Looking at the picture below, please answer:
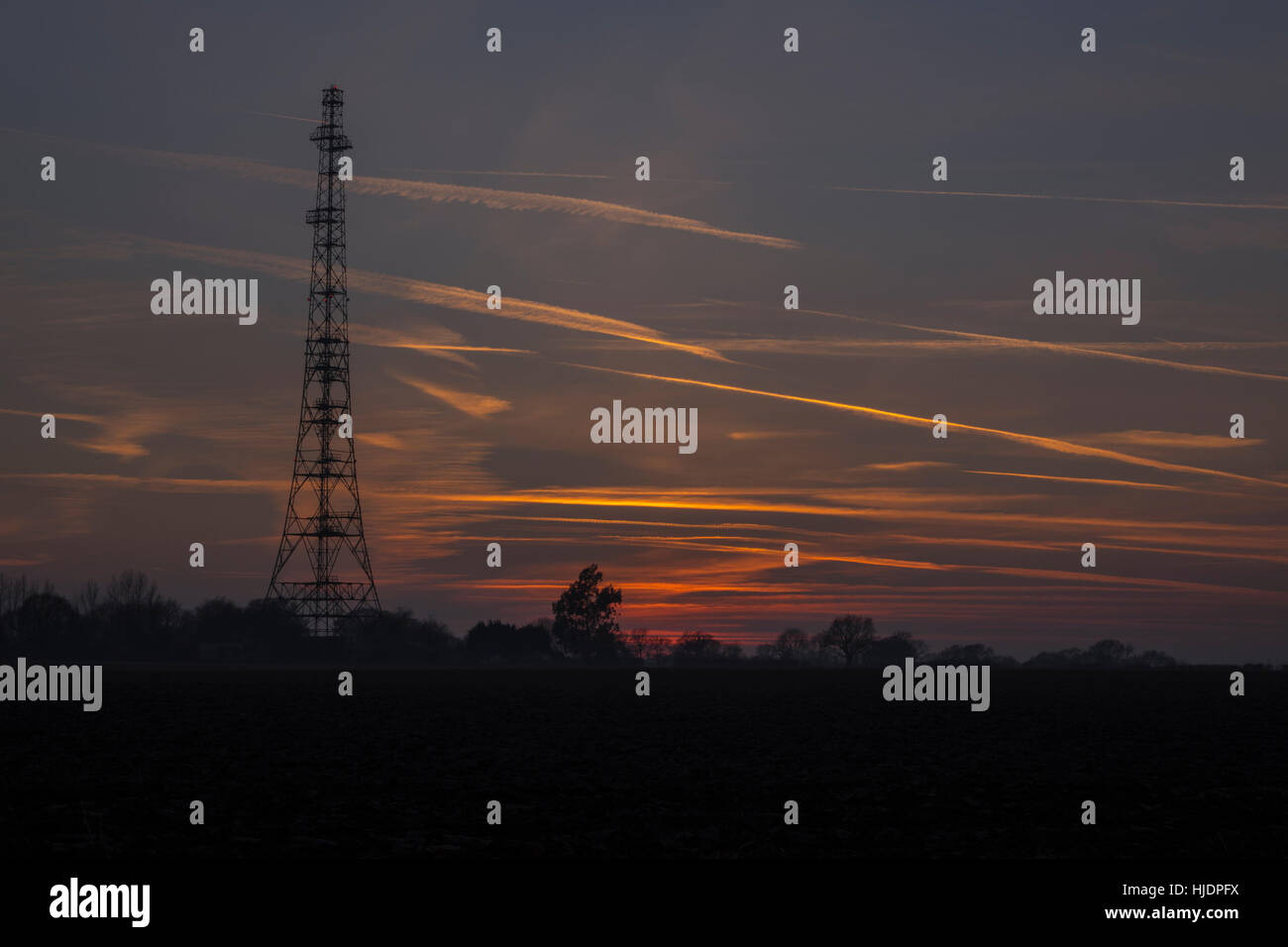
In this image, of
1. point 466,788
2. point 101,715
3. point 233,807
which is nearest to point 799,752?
point 466,788

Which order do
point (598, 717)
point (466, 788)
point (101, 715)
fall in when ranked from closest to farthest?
point (466, 788), point (101, 715), point (598, 717)

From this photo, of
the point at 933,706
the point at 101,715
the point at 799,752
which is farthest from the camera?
the point at 933,706

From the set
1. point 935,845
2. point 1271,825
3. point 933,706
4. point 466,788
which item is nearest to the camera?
point 935,845
